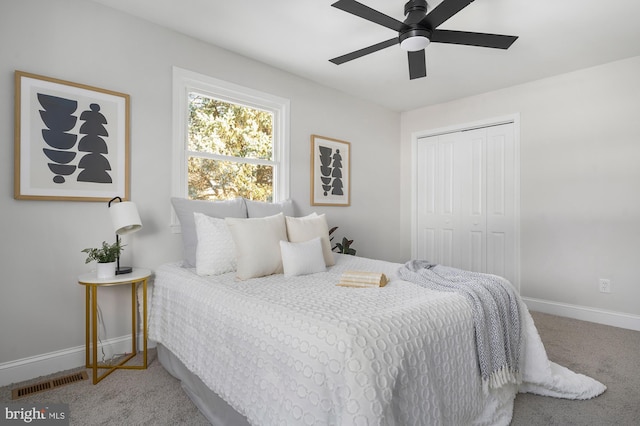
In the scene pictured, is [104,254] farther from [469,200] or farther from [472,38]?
[469,200]

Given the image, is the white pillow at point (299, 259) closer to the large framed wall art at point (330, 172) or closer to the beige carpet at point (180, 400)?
the beige carpet at point (180, 400)

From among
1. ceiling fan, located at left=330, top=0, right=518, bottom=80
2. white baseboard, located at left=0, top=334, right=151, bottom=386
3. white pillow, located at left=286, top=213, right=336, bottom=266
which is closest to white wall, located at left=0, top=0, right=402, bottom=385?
white baseboard, located at left=0, top=334, right=151, bottom=386

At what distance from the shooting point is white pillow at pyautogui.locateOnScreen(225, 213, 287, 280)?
226cm

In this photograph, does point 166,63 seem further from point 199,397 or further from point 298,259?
point 199,397

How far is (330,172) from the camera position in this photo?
4098 mm

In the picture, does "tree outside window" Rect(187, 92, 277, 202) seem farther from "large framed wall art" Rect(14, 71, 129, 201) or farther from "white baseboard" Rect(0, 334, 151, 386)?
"white baseboard" Rect(0, 334, 151, 386)

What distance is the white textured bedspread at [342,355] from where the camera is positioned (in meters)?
1.15

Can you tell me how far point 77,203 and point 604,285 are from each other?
471 cm

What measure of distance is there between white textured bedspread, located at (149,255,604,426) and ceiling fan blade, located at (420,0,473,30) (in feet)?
5.04

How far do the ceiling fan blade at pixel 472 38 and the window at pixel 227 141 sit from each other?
5.87ft

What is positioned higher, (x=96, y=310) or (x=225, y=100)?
(x=225, y=100)

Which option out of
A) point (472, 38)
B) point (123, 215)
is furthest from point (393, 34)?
point (123, 215)

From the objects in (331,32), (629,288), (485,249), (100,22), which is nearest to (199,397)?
(100,22)

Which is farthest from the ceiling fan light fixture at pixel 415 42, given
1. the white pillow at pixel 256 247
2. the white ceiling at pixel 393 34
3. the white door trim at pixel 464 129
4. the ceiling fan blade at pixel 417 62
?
the white door trim at pixel 464 129
